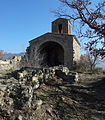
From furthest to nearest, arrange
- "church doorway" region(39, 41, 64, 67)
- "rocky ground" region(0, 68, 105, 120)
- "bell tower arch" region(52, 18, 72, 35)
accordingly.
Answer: "church doorway" region(39, 41, 64, 67) < "bell tower arch" region(52, 18, 72, 35) < "rocky ground" region(0, 68, 105, 120)

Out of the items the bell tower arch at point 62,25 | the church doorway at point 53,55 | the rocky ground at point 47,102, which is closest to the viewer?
the rocky ground at point 47,102

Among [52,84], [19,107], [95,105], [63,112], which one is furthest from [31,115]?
[52,84]

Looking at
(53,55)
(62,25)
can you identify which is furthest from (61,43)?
(53,55)

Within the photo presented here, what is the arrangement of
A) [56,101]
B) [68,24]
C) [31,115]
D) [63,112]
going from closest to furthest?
[31,115] → [63,112] → [56,101] → [68,24]

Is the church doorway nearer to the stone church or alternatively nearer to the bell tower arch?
the stone church

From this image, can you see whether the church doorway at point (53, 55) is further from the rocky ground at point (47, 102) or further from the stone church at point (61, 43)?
the rocky ground at point (47, 102)

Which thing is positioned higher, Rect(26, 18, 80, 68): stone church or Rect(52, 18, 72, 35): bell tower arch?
Rect(52, 18, 72, 35): bell tower arch

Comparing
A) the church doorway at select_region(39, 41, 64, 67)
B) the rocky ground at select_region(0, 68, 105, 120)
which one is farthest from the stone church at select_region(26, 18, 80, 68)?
the rocky ground at select_region(0, 68, 105, 120)

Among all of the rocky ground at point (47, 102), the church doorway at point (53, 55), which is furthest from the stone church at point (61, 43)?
the rocky ground at point (47, 102)

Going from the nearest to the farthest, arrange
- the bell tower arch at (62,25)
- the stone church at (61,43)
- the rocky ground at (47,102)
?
the rocky ground at (47,102) → the stone church at (61,43) → the bell tower arch at (62,25)

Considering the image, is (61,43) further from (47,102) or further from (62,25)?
(47,102)

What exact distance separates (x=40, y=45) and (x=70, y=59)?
456 centimetres

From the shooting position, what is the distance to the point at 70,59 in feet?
69.7

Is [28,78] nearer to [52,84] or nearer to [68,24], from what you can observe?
[52,84]
